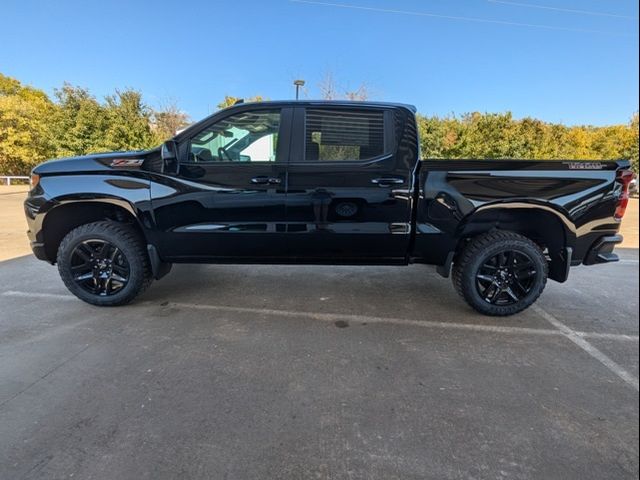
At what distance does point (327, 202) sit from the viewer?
335 cm

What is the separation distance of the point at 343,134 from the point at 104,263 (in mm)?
2563

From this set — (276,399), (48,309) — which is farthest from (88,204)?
(276,399)

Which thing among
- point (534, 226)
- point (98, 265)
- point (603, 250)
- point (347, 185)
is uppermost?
point (347, 185)

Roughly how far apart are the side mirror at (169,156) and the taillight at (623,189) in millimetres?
3872

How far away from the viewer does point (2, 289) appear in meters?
4.16

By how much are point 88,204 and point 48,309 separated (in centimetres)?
110

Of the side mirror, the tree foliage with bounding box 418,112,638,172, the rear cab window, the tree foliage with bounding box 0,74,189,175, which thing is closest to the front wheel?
the rear cab window

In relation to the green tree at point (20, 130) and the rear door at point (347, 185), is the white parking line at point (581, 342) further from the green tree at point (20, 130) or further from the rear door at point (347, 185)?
the green tree at point (20, 130)

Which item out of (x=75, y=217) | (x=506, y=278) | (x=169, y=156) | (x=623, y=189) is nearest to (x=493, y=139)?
(x=623, y=189)

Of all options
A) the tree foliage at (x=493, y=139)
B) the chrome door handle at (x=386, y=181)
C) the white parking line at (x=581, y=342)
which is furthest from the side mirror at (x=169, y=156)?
the tree foliage at (x=493, y=139)

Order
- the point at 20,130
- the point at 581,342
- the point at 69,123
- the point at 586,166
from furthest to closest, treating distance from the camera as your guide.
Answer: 1. the point at 69,123
2. the point at 20,130
3. the point at 586,166
4. the point at 581,342

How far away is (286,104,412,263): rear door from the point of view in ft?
11.0

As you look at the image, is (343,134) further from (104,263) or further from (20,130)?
(20,130)

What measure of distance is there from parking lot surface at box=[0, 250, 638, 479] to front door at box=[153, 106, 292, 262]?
693mm
